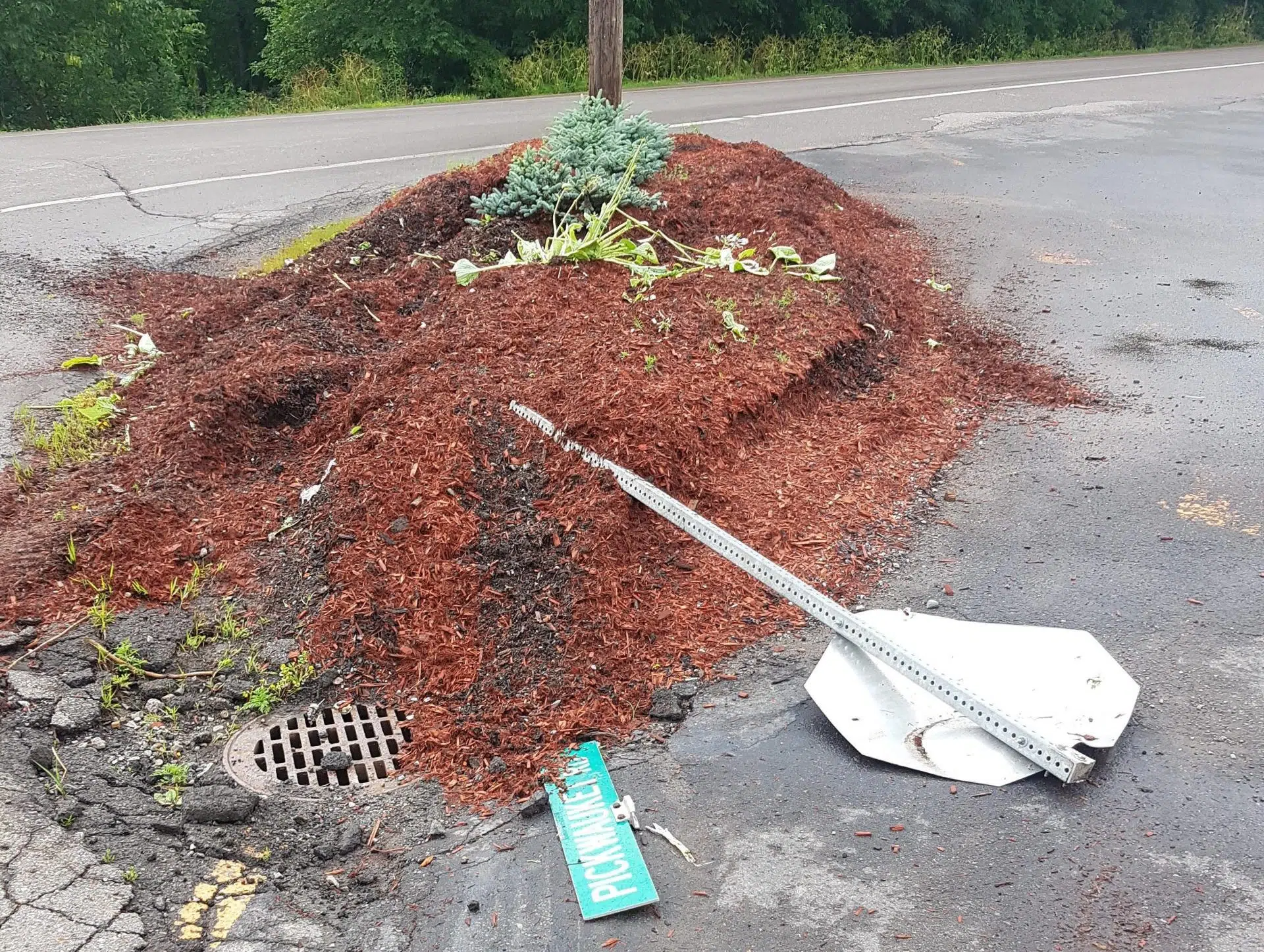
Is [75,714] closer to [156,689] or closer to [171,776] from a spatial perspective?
[156,689]

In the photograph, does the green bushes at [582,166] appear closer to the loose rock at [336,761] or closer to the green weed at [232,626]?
the green weed at [232,626]

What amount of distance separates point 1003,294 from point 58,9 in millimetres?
23063

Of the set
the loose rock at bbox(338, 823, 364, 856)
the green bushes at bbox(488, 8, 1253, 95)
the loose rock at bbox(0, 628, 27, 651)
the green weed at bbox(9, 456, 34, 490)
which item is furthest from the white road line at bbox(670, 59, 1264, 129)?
the loose rock at bbox(338, 823, 364, 856)

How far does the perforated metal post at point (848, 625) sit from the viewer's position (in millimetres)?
3088

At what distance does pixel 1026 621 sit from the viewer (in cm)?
392

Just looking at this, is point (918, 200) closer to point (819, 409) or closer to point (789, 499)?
point (819, 409)

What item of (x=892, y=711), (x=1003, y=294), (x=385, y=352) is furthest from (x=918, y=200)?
(x=892, y=711)

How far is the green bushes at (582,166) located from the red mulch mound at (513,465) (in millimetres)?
236

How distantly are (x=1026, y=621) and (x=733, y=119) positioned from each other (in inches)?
493

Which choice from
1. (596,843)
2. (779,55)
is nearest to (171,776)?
(596,843)

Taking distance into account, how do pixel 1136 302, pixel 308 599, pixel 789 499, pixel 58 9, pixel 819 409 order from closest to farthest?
1. pixel 308 599
2. pixel 789 499
3. pixel 819 409
4. pixel 1136 302
5. pixel 58 9

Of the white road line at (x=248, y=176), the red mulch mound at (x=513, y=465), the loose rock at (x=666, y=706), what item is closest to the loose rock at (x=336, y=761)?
the red mulch mound at (x=513, y=465)

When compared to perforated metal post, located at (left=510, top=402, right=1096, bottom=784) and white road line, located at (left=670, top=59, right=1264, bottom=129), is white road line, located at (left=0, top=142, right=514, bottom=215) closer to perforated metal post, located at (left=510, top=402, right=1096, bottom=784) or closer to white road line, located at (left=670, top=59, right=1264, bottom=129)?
white road line, located at (left=670, top=59, right=1264, bottom=129)

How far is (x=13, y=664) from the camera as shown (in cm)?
370
